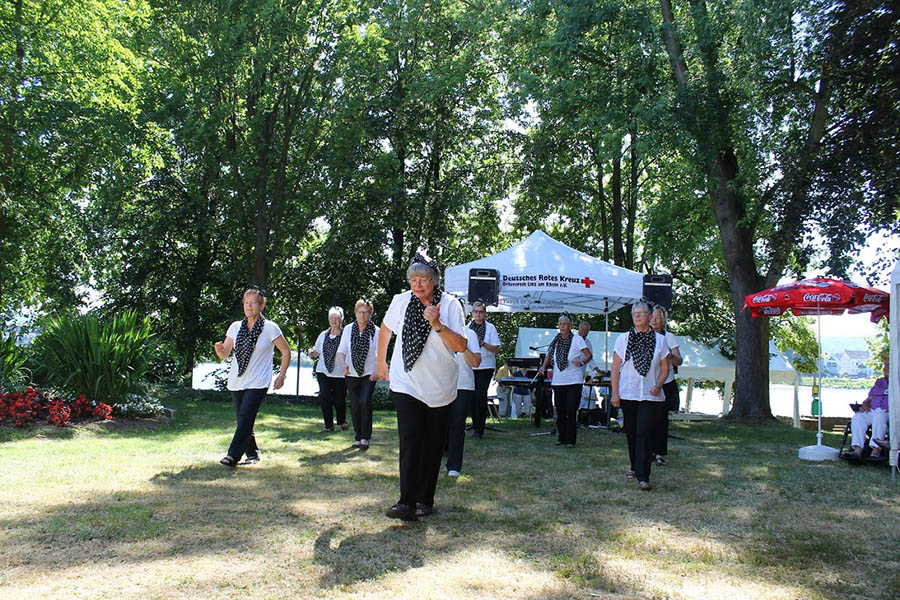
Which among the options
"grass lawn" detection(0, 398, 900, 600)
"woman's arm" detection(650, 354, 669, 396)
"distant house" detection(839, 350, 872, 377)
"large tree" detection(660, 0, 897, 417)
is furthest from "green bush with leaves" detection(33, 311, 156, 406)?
"distant house" detection(839, 350, 872, 377)

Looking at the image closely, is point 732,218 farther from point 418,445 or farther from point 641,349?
point 418,445

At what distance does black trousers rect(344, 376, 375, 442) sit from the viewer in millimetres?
8805

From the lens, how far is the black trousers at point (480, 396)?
1030 centimetres

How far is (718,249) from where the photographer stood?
78.0 ft

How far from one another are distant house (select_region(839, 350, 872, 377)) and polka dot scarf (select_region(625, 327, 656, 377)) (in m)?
43.4

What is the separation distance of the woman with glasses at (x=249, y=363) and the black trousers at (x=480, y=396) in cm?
359

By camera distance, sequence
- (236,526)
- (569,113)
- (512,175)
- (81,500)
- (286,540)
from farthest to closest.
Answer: (512,175)
(569,113)
(81,500)
(236,526)
(286,540)

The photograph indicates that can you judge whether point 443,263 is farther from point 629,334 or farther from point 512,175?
point 629,334

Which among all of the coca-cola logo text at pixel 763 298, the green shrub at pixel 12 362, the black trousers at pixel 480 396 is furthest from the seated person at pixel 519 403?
the green shrub at pixel 12 362

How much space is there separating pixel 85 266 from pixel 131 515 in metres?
19.3

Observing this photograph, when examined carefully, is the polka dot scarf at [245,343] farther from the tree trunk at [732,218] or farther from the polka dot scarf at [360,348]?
the tree trunk at [732,218]

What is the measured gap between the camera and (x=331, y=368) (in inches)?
408

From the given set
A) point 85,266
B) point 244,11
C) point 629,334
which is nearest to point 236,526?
point 629,334

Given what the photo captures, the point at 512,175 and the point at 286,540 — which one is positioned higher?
the point at 512,175
